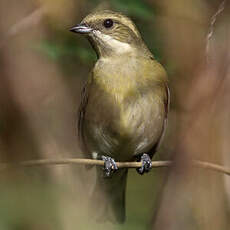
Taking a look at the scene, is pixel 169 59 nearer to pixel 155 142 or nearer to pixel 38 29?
pixel 155 142

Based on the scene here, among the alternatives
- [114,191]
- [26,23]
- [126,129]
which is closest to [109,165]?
[126,129]

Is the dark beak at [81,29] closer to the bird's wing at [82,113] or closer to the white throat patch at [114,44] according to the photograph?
the white throat patch at [114,44]

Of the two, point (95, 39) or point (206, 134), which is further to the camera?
point (95, 39)

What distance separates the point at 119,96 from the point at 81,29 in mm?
607

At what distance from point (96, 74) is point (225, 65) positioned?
2.66 m

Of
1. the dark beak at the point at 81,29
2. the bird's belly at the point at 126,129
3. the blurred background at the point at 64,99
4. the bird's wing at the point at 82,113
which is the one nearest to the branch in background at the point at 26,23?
the blurred background at the point at 64,99

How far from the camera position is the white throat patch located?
446 centimetres

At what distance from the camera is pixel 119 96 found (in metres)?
4.35

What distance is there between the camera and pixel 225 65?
6.32ft

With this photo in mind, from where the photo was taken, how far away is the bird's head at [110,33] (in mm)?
4395

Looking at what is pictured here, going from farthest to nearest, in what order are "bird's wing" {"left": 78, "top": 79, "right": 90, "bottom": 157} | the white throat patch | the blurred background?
"bird's wing" {"left": 78, "top": 79, "right": 90, "bottom": 157} < the white throat patch < the blurred background

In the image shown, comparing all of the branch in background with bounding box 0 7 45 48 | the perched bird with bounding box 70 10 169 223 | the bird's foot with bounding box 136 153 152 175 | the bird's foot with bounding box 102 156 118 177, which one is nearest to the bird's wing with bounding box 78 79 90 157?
the perched bird with bounding box 70 10 169 223

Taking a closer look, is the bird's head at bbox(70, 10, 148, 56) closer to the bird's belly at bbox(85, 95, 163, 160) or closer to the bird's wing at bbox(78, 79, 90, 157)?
the bird's wing at bbox(78, 79, 90, 157)

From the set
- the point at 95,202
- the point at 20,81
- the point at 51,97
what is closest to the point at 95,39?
the point at 51,97
